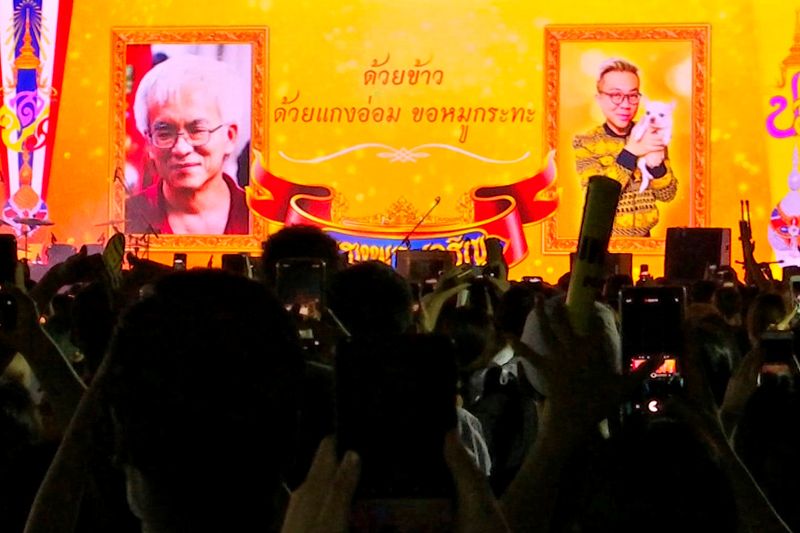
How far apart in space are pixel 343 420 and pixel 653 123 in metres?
12.1

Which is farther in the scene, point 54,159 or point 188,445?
point 54,159

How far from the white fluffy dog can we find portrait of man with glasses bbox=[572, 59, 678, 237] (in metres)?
0.03

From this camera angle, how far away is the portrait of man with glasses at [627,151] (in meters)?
12.9

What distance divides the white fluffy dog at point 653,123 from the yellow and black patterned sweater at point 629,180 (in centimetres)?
5

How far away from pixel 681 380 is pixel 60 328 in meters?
2.13

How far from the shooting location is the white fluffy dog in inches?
507

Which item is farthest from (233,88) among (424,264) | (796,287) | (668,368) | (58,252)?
(668,368)

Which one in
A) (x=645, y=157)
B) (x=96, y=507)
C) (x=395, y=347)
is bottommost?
(x=96, y=507)

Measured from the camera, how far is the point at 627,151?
12883mm

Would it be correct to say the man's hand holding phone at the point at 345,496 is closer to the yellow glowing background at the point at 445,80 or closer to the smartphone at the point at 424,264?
the smartphone at the point at 424,264

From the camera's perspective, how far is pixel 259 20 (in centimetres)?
1327

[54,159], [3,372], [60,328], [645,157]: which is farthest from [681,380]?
[54,159]

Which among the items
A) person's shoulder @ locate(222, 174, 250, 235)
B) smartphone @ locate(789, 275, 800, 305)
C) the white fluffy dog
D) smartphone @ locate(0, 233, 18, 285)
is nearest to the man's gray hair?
person's shoulder @ locate(222, 174, 250, 235)

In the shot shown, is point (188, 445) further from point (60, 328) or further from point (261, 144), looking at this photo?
point (261, 144)
